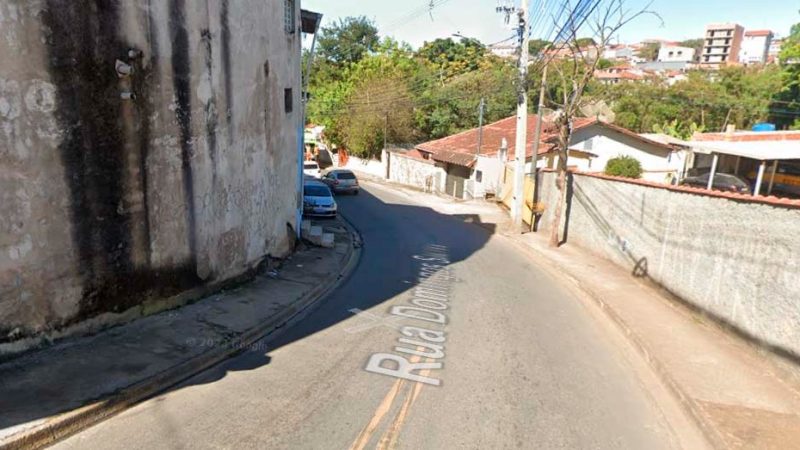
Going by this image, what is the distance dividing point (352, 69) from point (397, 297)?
6039 centimetres

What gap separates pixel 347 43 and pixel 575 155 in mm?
52972

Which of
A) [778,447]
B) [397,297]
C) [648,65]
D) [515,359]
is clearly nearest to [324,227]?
[397,297]

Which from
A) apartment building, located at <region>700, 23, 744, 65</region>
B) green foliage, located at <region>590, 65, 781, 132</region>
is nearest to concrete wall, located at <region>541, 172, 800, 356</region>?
green foliage, located at <region>590, 65, 781, 132</region>

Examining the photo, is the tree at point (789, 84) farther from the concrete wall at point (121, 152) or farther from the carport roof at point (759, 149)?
the concrete wall at point (121, 152)

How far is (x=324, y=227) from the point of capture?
64.7ft

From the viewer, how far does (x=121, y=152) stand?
7875 mm

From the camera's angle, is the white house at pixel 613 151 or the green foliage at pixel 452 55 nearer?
the white house at pixel 613 151

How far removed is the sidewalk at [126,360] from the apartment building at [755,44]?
186 metres

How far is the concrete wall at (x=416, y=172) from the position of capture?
123 ft

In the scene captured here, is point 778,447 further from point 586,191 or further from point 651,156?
point 651,156

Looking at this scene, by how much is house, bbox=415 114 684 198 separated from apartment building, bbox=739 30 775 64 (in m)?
159

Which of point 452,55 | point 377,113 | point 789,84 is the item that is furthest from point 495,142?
point 452,55

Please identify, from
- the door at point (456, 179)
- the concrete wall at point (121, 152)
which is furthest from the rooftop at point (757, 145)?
the concrete wall at point (121, 152)

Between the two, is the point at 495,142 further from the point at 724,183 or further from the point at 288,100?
the point at 288,100
